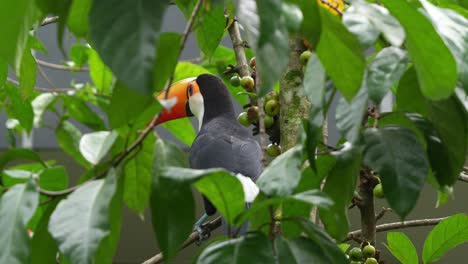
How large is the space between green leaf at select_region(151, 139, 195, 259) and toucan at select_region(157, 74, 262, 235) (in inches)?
30.2

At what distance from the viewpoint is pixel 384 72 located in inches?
27.5

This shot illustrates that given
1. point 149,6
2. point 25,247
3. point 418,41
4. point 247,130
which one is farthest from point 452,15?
point 247,130

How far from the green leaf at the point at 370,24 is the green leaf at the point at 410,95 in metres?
0.14

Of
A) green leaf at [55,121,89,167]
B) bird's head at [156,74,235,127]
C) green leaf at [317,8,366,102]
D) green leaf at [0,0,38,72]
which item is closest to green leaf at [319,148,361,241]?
green leaf at [317,8,366,102]

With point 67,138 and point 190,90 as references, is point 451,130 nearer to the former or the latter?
point 67,138

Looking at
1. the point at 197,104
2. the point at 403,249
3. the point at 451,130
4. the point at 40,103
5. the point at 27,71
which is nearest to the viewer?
the point at 451,130

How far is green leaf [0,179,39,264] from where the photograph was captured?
0.67 metres

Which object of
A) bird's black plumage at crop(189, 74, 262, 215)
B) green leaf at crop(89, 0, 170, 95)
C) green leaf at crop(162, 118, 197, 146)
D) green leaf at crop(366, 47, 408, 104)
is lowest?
bird's black plumage at crop(189, 74, 262, 215)

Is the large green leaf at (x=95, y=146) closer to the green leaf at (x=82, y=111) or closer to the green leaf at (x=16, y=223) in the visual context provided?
the green leaf at (x=16, y=223)

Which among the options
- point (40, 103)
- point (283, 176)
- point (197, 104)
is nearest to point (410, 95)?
point (283, 176)

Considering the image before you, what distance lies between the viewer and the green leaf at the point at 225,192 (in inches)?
28.8

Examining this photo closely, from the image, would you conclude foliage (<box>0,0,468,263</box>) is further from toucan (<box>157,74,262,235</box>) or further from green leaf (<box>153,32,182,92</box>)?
toucan (<box>157,74,262,235</box>)

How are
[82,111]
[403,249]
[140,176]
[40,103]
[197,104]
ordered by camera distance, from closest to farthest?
[140,176], [403,249], [82,111], [40,103], [197,104]

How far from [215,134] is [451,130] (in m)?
1.42
